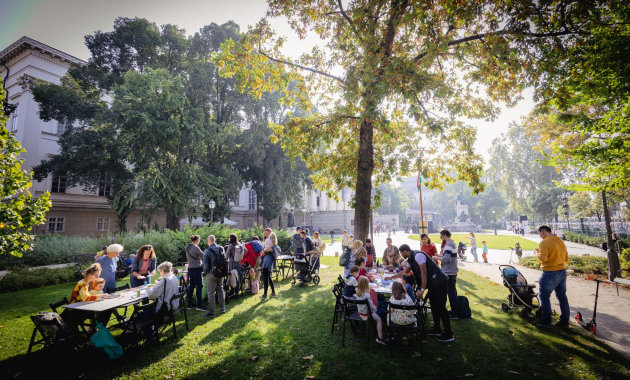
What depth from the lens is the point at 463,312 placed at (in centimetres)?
686

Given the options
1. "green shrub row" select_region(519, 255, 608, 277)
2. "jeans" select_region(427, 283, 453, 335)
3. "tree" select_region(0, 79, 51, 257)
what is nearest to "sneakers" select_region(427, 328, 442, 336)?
"jeans" select_region(427, 283, 453, 335)

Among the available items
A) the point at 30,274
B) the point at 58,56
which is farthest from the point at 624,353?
the point at 58,56

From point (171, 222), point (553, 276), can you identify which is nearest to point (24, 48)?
point (171, 222)

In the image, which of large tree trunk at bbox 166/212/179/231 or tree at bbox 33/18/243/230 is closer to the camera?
tree at bbox 33/18/243/230

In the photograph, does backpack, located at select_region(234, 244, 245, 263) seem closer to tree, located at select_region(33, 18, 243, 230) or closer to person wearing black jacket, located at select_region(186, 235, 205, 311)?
person wearing black jacket, located at select_region(186, 235, 205, 311)

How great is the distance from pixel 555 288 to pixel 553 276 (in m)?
0.33

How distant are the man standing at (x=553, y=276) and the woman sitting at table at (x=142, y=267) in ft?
33.1

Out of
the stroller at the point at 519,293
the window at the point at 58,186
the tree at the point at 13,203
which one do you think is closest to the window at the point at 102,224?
the window at the point at 58,186

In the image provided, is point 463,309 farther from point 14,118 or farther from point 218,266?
point 14,118

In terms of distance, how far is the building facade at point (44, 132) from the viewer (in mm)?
25688

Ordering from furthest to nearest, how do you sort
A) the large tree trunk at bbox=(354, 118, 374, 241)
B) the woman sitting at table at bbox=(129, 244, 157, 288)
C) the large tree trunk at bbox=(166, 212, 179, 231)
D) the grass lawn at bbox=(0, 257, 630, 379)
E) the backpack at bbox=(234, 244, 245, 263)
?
1. the large tree trunk at bbox=(166, 212, 179, 231)
2. the large tree trunk at bbox=(354, 118, 374, 241)
3. the backpack at bbox=(234, 244, 245, 263)
4. the woman sitting at table at bbox=(129, 244, 157, 288)
5. the grass lawn at bbox=(0, 257, 630, 379)

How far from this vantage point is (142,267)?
7617 millimetres

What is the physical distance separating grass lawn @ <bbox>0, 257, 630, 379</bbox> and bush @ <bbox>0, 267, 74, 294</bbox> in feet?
16.9

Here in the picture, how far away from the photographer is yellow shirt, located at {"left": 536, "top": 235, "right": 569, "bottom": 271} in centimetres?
592
